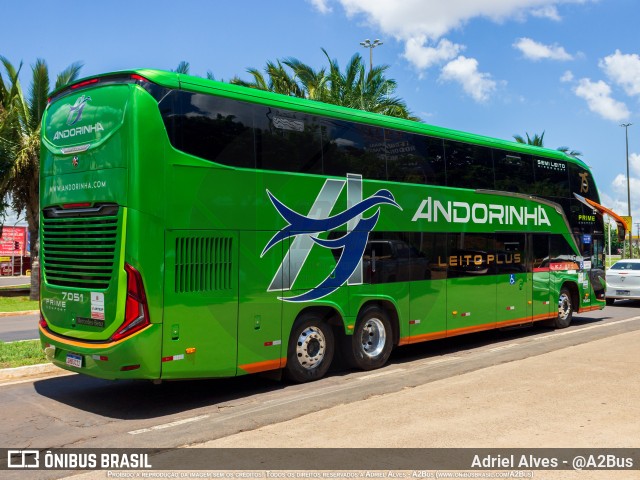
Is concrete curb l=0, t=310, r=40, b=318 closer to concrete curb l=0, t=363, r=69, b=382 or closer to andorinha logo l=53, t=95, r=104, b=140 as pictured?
concrete curb l=0, t=363, r=69, b=382

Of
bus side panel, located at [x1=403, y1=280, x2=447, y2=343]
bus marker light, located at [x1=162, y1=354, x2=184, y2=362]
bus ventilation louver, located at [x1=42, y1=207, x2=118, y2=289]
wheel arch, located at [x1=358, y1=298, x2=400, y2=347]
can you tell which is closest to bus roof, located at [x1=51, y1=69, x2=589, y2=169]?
bus ventilation louver, located at [x1=42, y1=207, x2=118, y2=289]

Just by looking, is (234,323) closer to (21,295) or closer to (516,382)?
(516,382)

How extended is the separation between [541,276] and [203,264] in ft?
29.0

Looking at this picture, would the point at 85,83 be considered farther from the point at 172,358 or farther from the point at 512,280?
the point at 512,280

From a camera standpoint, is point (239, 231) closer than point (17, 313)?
Yes

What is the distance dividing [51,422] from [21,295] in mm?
21333

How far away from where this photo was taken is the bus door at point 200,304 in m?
7.13

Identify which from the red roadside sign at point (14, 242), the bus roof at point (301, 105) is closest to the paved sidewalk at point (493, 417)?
the bus roof at point (301, 105)

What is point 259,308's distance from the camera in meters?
8.05

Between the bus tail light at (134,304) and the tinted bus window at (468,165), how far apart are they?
6.29 meters

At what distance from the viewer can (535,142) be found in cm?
3750

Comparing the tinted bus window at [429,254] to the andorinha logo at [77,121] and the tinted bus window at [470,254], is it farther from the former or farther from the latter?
the andorinha logo at [77,121]

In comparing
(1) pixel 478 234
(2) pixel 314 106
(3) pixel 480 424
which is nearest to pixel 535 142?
(1) pixel 478 234

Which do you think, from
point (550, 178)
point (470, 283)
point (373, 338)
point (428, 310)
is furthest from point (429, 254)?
point (550, 178)
